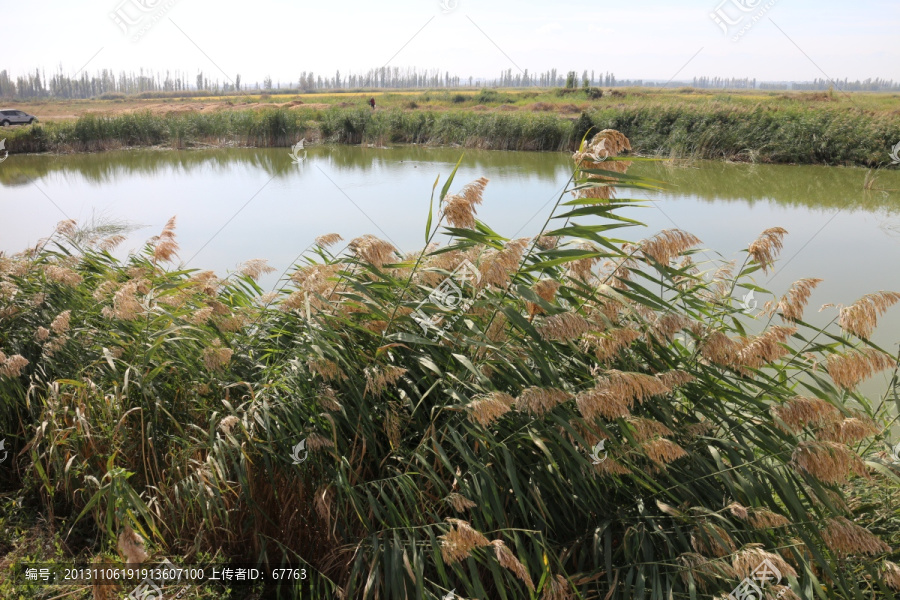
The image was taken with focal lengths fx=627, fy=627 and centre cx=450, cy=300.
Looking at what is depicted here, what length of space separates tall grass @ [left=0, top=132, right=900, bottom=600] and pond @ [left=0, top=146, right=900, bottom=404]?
273cm

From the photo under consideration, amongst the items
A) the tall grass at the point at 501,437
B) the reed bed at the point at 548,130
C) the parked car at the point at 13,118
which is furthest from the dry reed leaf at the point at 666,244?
the parked car at the point at 13,118

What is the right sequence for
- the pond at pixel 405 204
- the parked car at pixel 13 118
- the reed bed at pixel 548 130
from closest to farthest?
the pond at pixel 405 204
the reed bed at pixel 548 130
the parked car at pixel 13 118

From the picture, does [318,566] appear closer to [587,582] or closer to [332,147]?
[587,582]

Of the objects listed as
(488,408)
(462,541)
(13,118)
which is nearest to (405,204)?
(488,408)

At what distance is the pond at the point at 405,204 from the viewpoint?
24.1 feet

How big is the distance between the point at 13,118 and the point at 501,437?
25.9m

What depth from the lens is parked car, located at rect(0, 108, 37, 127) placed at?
69.4 feet

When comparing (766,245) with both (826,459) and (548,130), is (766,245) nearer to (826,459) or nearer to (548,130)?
(826,459)

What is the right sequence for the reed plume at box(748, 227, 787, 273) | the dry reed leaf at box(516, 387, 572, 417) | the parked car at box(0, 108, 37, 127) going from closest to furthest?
the dry reed leaf at box(516, 387, 572, 417)
the reed plume at box(748, 227, 787, 273)
the parked car at box(0, 108, 37, 127)

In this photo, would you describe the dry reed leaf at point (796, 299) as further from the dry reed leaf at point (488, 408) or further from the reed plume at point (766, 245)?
the dry reed leaf at point (488, 408)

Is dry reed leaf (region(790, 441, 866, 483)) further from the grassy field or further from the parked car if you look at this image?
the parked car

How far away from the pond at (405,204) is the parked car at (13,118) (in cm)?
662

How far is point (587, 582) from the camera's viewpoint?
5.50ft

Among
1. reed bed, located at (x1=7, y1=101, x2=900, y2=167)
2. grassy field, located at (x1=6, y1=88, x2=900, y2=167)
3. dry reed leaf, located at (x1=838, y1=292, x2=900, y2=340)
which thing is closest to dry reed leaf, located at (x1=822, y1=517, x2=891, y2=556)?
dry reed leaf, located at (x1=838, y1=292, x2=900, y2=340)
